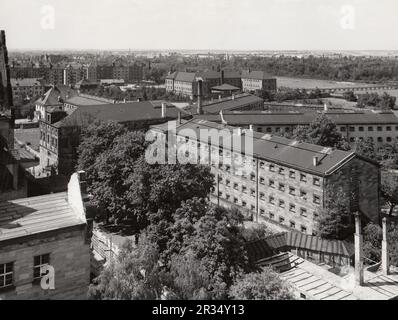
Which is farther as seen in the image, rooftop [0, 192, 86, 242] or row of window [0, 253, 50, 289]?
rooftop [0, 192, 86, 242]

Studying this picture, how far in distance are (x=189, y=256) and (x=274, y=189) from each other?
80.7 ft

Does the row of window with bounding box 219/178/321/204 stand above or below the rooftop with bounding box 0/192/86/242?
below

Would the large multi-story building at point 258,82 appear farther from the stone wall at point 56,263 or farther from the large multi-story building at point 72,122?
the stone wall at point 56,263

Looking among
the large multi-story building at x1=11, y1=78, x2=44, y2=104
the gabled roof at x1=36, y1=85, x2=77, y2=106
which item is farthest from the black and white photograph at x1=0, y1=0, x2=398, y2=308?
the large multi-story building at x1=11, y1=78, x2=44, y2=104

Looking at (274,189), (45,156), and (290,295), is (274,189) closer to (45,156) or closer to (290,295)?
(290,295)

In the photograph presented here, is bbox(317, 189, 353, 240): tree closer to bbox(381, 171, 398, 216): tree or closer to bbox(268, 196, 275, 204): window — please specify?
bbox(268, 196, 275, 204): window

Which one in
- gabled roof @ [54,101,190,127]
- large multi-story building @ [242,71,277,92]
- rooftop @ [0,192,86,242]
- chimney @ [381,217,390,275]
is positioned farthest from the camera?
large multi-story building @ [242,71,277,92]

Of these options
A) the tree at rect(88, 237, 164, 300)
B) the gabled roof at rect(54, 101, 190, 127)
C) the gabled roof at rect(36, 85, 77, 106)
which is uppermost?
the gabled roof at rect(36, 85, 77, 106)

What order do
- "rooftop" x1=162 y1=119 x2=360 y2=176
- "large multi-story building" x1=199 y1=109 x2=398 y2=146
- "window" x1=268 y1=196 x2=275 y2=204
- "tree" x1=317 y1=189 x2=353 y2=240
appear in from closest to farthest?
"tree" x1=317 y1=189 x2=353 y2=240, "rooftop" x1=162 y1=119 x2=360 y2=176, "window" x1=268 y1=196 x2=275 y2=204, "large multi-story building" x1=199 y1=109 x2=398 y2=146

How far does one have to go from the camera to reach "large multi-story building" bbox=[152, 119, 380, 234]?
4359 centimetres

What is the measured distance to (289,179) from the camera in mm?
46188

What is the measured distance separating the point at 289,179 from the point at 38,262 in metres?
29.9

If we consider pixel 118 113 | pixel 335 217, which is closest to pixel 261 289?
pixel 335 217

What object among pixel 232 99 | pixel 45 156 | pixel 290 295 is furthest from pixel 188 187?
pixel 232 99
